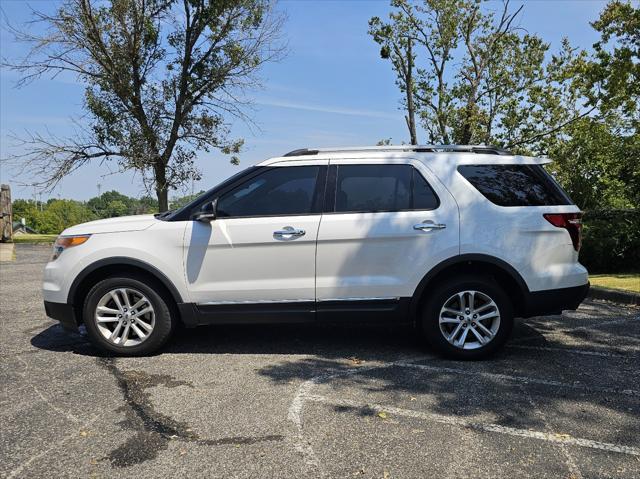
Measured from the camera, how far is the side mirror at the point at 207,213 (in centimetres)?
470

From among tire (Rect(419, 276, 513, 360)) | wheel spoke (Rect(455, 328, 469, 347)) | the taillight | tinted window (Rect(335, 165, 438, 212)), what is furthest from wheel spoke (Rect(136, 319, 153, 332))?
the taillight

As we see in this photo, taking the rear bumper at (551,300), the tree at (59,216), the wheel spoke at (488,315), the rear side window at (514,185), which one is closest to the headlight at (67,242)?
the rear side window at (514,185)

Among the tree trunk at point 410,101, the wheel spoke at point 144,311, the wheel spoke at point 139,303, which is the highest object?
the tree trunk at point 410,101

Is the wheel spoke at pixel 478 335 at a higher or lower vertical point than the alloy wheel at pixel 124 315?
lower

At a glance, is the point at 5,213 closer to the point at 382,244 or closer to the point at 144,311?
the point at 144,311

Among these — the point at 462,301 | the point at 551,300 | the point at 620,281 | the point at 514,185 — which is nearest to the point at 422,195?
the point at 514,185

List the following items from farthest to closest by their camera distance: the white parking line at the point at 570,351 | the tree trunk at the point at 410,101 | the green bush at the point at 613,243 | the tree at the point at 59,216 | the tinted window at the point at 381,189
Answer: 1. the tree at the point at 59,216
2. the tree trunk at the point at 410,101
3. the green bush at the point at 613,243
4. the white parking line at the point at 570,351
5. the tinted window at the point at 381,189

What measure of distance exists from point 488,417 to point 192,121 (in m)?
17.6

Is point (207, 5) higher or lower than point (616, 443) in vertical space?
higher

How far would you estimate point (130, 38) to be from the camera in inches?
686

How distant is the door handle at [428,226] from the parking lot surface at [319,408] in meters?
1.20

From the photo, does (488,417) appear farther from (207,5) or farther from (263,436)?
(207,5)

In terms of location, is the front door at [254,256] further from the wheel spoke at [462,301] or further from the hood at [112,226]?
the wheel spoke at [462,301]

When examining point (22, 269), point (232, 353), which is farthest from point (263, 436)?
point (22, 269)
